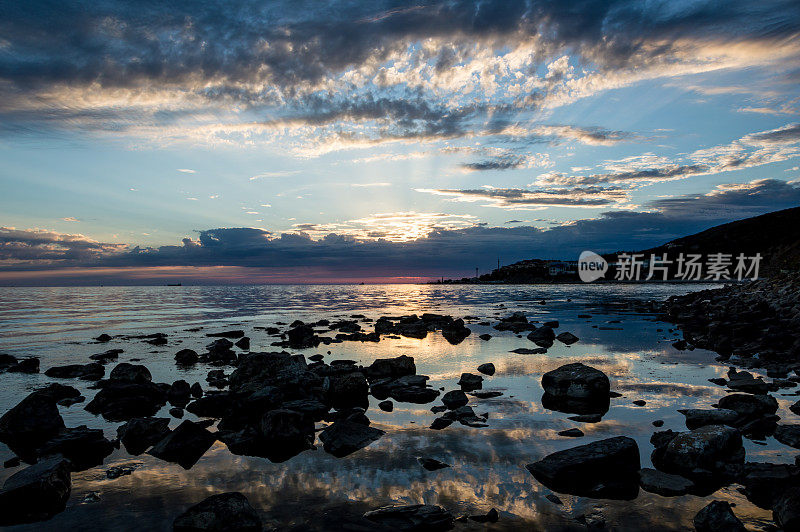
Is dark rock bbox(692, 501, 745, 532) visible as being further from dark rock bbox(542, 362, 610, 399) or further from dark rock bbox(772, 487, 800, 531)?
dark rock bbox(542, 362, 610, 399)

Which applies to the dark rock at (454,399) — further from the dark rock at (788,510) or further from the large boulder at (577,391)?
the dark rock at (788,510)

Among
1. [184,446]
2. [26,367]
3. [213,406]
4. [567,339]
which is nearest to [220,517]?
[184,446]

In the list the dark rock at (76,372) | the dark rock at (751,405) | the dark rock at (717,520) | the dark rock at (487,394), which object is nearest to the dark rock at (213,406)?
the dark rock at (487,394)

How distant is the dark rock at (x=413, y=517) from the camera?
6781 mm

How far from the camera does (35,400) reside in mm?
11906

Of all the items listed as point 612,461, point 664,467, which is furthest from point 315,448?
point 664,467

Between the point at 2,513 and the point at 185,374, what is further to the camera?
the point at 185,374

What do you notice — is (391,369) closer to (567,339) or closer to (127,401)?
(127,401)

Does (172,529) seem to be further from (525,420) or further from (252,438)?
(525,420)

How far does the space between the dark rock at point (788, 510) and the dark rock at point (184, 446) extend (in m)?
11.0

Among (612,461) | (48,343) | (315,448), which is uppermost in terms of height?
(612,461)

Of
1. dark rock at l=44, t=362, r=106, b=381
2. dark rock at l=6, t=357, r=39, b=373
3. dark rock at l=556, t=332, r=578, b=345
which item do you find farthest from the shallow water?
dark rock at l=556, t=332, r=578, b=345

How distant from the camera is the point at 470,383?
15.8 m

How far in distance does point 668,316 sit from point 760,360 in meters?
26.5
